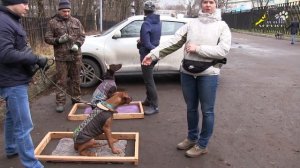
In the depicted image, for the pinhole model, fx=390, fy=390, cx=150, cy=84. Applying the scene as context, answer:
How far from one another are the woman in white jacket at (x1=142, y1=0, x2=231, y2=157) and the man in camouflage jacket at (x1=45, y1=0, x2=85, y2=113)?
263 centimetres

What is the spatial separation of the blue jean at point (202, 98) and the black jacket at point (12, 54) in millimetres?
1886

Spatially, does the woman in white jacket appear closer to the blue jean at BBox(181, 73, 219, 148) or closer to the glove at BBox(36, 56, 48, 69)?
the blue jean at BBox(181, 73, 219, 148)

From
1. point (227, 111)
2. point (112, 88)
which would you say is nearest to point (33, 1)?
point (227, 111)

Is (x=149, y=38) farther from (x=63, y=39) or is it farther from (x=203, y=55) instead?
(x=203, y=55)

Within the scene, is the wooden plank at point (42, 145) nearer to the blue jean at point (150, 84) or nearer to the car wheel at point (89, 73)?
the blue jean at point (150, 84)

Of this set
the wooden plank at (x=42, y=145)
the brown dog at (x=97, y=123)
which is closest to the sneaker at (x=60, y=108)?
the wooden plank at (x=42, y=145)

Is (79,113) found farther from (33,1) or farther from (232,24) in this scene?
(232,24)

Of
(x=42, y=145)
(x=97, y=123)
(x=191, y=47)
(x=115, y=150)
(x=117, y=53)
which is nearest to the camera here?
(x=191, y=47)

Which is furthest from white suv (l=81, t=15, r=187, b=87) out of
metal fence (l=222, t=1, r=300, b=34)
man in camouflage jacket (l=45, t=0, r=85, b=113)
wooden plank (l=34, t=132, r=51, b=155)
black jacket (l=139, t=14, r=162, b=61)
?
metal fence (l=222, t=1, r=300, b=34)

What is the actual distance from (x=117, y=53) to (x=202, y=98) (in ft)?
15.4

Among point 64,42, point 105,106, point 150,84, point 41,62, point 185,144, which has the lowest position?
point 185,144

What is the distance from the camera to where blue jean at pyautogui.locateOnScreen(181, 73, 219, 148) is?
4.67m

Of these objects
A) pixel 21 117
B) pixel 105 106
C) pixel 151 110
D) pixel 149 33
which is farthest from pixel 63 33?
pixel 21 117

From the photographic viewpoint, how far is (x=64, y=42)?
686 cm
